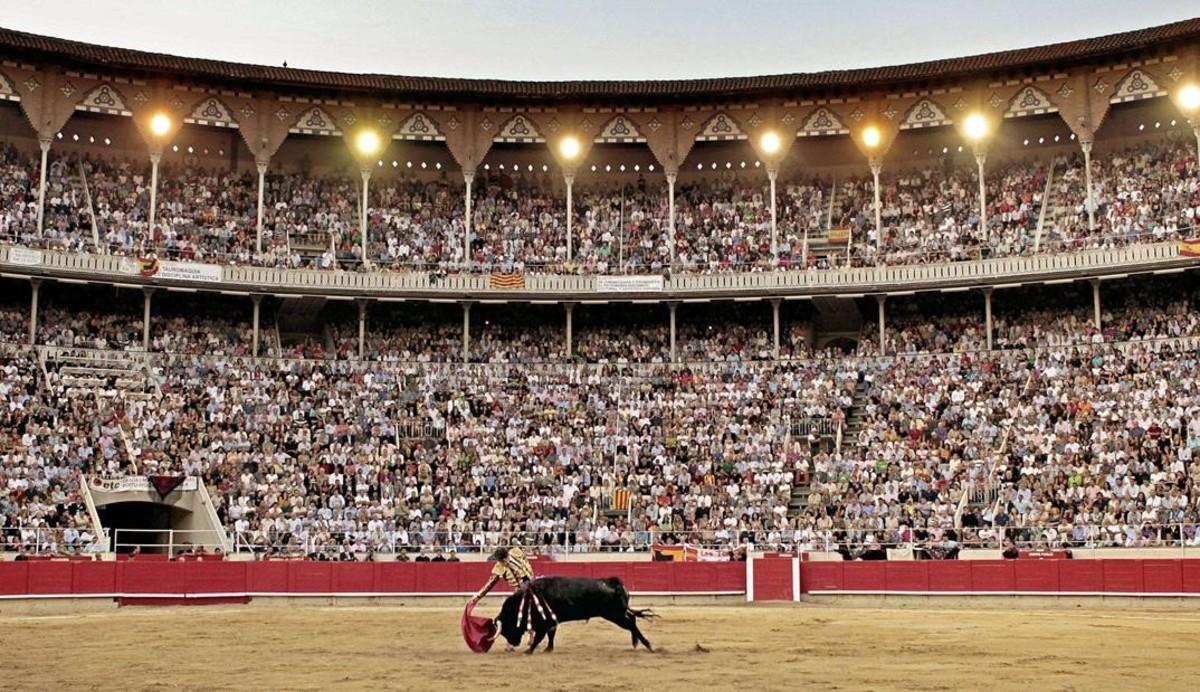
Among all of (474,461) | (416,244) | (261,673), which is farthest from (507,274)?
(261,673)

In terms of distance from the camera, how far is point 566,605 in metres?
17.0

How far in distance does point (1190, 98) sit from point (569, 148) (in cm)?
1986

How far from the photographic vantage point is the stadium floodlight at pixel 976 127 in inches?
1773

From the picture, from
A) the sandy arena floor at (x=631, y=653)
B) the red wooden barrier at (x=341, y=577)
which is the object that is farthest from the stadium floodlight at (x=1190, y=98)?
the red wooden barrier at (x=341, y=577)

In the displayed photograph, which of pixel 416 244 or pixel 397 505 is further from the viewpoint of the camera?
pixel 416 244

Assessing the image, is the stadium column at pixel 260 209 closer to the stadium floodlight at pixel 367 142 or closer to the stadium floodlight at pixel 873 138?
the stadium floodlight at pixel 367 142

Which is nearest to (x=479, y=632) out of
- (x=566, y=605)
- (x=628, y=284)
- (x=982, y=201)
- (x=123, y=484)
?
(x=566, y=605)

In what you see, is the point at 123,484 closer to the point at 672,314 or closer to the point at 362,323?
the point at 362,323

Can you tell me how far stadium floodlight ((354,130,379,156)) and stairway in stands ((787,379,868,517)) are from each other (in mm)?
18168

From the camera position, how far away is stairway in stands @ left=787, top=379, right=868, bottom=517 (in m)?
37.8

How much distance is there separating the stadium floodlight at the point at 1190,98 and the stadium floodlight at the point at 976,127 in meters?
5.96

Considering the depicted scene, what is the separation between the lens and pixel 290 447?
3934 centimetres

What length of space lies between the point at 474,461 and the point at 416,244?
11.1m

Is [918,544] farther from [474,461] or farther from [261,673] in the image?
[261,673]
